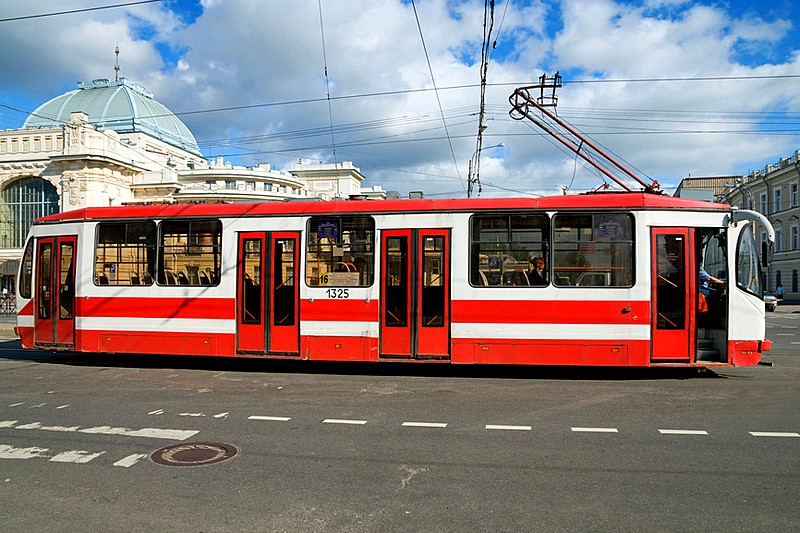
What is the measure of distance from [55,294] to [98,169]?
160 ft

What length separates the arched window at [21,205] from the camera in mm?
55094

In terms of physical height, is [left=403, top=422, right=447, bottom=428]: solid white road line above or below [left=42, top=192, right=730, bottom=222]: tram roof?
below

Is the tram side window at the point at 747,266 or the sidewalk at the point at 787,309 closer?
the tram side window at the point at 747,266

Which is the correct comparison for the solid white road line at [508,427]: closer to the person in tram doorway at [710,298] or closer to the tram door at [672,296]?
the tram door at [672,296]

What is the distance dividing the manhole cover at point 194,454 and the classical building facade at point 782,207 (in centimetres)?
5996

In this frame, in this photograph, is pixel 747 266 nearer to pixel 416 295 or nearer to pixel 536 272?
pixel 536 272

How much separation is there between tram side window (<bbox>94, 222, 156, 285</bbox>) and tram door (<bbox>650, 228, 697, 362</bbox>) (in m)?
9.27

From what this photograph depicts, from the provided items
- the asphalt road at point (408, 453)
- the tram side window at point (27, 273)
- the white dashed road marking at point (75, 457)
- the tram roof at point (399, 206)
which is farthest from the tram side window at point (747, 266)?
the tram side window at point (27, 273)

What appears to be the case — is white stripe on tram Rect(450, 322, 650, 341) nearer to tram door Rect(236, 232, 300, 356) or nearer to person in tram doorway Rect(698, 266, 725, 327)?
person in tram doorway Rect(698, 266, 725, 327)

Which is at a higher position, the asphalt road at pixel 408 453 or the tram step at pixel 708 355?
the tram step at pixel 708 355

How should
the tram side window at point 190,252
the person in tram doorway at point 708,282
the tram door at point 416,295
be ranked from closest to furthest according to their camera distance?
the person in tram doorway at point 708,282
the tram door at point 416,295
the tram side window at point 190,252

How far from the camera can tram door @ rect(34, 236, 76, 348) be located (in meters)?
11.4

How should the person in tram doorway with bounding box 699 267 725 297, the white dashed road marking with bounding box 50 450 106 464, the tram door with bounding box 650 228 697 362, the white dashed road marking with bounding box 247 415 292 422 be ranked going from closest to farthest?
the white dashed road marking with bounding box 50 450 106 464, the white dashed road marking with bounding box 247 415 292 422, the tram door with bounding box 650 228 697 362, the person in tram doorway with bounding box 699 267 725 297

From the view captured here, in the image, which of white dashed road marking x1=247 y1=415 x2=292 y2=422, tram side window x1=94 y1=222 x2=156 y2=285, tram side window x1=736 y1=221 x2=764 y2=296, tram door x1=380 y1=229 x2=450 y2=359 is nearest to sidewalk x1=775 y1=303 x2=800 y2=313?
tram side window x1=736 y1=221 x2=764 y2=296
